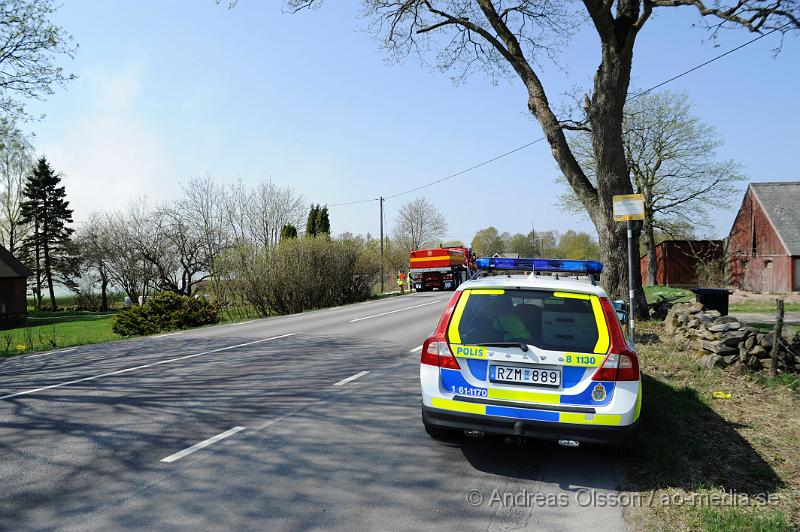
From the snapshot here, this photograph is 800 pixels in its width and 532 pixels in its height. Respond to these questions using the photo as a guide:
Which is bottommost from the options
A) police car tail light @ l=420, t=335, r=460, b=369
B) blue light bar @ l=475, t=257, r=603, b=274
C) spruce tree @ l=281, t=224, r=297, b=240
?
police car tail light @ l=420, t=335, r=460, b=369

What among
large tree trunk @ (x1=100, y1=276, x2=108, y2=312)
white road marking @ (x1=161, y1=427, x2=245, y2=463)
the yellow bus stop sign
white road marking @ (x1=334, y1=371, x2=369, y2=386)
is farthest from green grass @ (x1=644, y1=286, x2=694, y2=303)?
large tree trunk @ (x1=100, y1=276, x2=108, y2=312)

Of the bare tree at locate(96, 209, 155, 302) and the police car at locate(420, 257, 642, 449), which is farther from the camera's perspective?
the bare tree at locate(96, 209, 155, 302)

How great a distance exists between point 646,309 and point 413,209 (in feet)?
257

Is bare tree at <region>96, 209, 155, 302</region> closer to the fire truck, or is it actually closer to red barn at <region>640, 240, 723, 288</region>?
the fire truck

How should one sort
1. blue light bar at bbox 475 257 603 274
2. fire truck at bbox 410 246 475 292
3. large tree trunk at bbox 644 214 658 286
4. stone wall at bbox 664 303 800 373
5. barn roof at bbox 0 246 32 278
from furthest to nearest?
1. barn roof at bbox 0 246 32 278
2. large tree trunk at bbox 644 214 658 286
3. fire truck at bbox 410 246 475 292
4. stone wall at bbox 664 303 800 373
5. blue light bar at bbox 475 257 603 274

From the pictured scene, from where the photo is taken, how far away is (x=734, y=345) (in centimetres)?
844

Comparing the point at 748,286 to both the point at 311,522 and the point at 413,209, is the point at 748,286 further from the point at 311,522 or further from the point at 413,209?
the point at 413,209

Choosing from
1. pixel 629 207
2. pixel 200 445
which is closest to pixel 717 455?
pixel 200 445

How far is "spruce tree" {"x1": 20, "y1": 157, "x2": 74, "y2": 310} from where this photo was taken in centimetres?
5562

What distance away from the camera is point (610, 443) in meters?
4.34

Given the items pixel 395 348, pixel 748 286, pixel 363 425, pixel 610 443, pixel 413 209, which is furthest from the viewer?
pixel 413 209

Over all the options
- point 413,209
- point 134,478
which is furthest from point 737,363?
point 413,209

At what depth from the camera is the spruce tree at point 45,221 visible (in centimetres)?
5562

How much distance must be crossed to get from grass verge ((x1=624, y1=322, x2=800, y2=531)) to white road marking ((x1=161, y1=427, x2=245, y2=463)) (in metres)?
3.69
